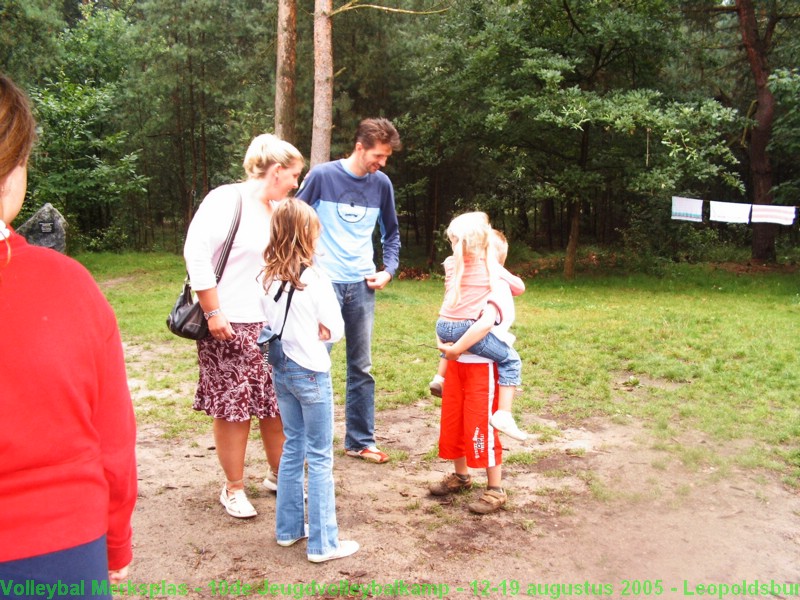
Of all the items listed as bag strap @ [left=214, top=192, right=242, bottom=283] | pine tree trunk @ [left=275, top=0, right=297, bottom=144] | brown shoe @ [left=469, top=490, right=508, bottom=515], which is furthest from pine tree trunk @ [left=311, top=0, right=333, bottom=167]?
brown shoe @ [left=469, top=490, right=508, bottom=515]

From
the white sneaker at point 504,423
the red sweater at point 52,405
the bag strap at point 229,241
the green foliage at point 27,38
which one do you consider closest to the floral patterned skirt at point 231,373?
the bag strap at point 229,241

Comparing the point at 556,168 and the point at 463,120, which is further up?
the point at 463,120

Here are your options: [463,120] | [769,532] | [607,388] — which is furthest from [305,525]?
[463,120]

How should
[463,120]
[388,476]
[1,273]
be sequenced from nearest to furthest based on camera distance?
[1,273]
[388,476]
[463,120]

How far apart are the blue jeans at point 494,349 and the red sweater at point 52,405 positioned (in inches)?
94.2

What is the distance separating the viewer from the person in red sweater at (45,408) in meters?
1.27

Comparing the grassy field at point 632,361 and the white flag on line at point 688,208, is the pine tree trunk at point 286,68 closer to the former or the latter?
the grassy field at point 632,361

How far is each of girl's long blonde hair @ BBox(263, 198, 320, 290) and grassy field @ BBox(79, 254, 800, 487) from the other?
252 centimetres

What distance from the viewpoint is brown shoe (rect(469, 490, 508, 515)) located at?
359 centimetres

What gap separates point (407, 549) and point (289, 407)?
856mm

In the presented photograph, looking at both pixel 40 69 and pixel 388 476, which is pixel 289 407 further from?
pixel 40 69

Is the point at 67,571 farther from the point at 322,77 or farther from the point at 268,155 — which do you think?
the point at 322,77

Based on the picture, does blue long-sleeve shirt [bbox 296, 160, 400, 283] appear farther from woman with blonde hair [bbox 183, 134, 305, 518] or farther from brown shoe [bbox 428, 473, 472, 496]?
brown shoe [bbox 428, 473, 472, 496]

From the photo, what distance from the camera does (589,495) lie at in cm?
387
